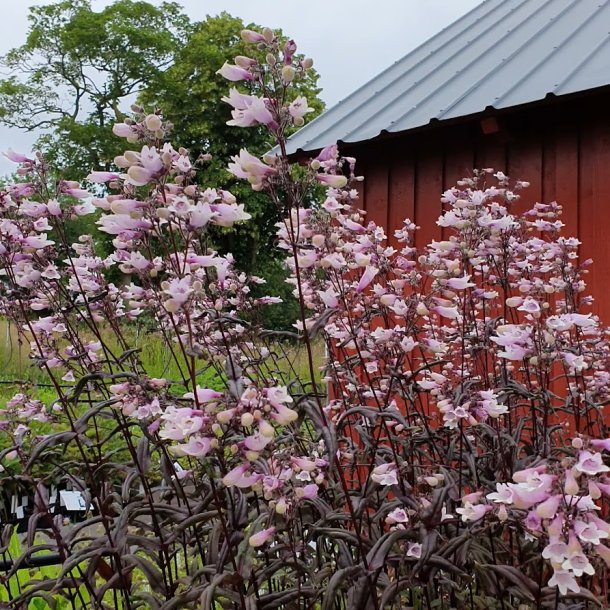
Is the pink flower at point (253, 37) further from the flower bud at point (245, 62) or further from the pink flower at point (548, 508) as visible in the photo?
the pink flower at point (548, 508)

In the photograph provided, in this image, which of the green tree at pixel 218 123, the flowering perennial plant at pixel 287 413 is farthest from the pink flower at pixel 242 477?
the green tree at pixel 218 123

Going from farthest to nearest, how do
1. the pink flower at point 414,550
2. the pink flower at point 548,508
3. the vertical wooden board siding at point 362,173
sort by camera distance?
the vertical wooden board siding at point 362,173
the pink flower at point 414,550
the pink flower at point 548,508

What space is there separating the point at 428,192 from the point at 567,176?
949mm

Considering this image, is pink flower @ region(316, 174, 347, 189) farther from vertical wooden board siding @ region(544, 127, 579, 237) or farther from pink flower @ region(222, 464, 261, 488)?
vertical wooden board siding @ region(544, 127, 579, 237)

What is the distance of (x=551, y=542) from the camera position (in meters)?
1.05

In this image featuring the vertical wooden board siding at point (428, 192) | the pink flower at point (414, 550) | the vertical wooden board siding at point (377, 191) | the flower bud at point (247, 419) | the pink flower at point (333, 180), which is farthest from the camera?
the vertical wooden board siding at point (377, 191)

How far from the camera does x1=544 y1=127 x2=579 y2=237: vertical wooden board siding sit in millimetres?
3840

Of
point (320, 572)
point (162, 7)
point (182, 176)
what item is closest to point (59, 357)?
point (182, 176)

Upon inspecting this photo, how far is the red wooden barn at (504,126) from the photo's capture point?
3.71 meters

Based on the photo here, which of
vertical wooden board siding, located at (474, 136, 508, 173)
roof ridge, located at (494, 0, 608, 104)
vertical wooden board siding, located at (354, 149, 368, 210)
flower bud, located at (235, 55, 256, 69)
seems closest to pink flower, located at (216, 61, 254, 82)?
flower bud, located at (235, 55, 256, 69)

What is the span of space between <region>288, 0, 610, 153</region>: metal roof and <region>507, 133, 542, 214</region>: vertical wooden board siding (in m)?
0.38

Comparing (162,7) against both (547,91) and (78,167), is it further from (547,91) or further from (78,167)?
(547,91)

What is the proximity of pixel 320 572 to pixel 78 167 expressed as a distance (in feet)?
78.0

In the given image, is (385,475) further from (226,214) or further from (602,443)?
(226,214)
